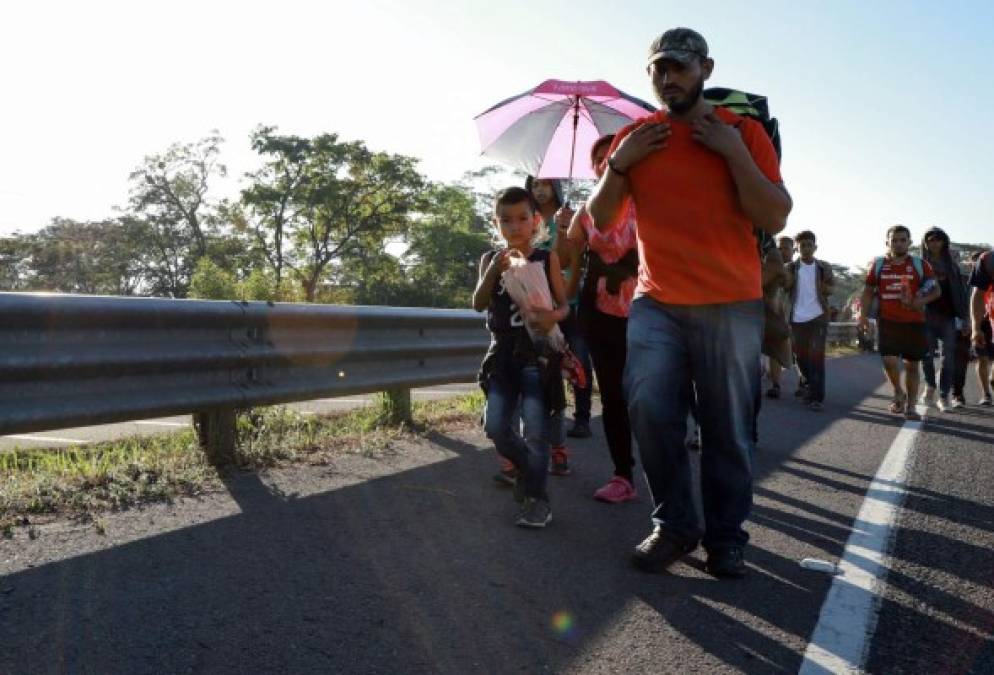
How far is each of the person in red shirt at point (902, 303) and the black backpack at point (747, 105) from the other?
19.1 ft

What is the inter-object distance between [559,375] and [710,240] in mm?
1146

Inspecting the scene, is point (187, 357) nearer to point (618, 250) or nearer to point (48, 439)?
point (618, 250)

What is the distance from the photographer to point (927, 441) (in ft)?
23.8

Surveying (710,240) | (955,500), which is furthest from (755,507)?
(710,240)

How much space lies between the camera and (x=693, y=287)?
340cm

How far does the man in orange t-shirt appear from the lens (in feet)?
10.6

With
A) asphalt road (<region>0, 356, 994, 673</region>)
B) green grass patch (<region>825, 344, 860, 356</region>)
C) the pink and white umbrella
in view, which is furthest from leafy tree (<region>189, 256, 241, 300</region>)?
asphalt road (<region>0, 356, 994, 673</region>)

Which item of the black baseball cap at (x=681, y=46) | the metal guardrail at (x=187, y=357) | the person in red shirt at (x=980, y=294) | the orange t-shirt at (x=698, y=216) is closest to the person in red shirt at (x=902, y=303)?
the person in red shirt at (x=980, y=294)

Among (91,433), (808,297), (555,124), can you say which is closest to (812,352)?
(808,297)

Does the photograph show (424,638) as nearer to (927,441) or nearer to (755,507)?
(755,507)

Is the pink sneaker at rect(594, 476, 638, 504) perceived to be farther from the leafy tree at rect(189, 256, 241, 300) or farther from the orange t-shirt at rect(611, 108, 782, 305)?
the leafy tree at rect(189, 256, 241, 300)

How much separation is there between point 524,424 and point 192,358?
1665mm

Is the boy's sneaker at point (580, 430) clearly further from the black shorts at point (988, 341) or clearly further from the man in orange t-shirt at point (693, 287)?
the black shorts at point (988, 341)

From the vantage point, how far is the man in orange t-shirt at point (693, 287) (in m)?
3.24
